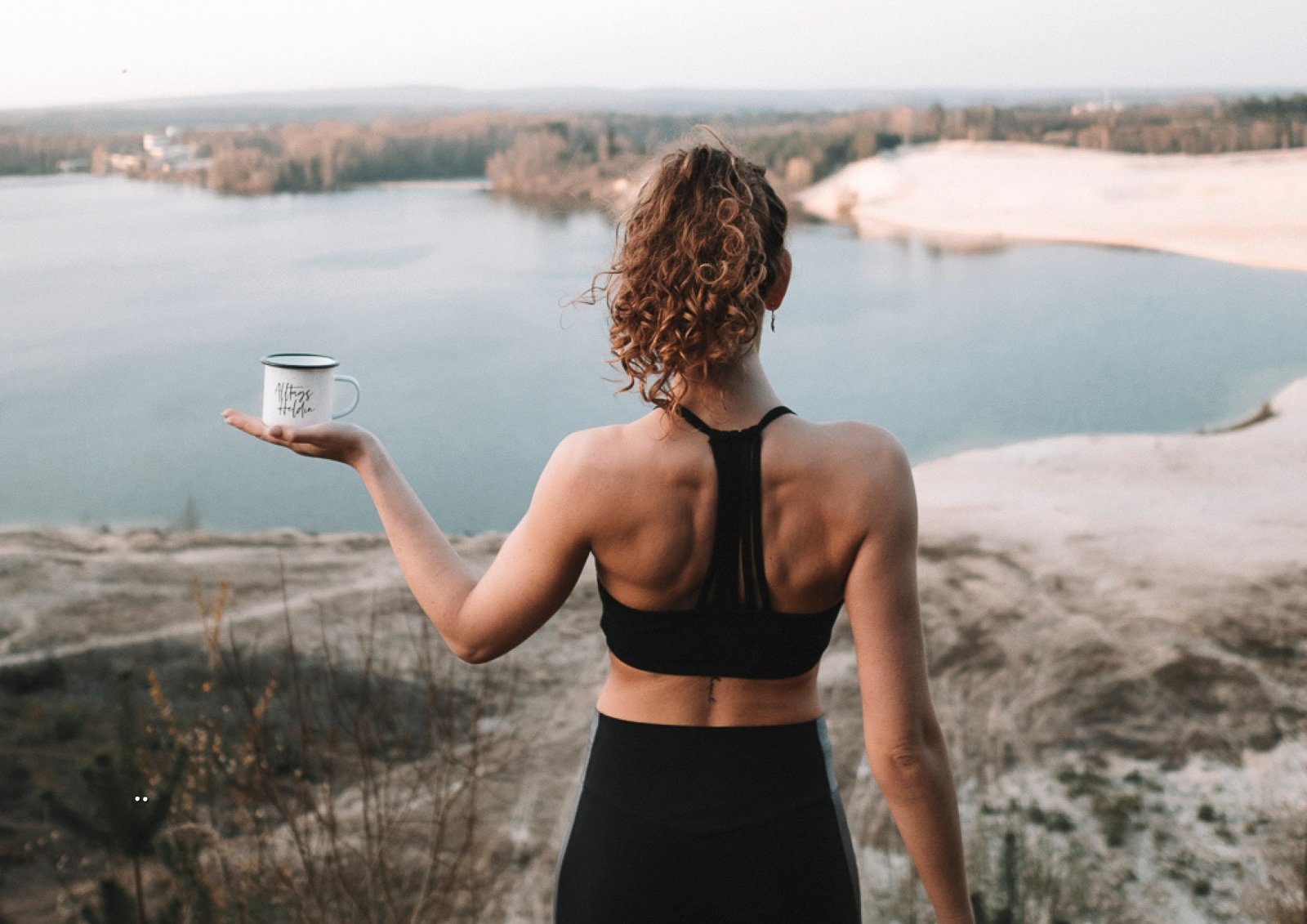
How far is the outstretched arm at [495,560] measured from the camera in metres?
0.96

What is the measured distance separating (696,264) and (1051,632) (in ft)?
19.5

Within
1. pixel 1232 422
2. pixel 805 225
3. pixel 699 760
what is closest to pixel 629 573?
pixel 699 760

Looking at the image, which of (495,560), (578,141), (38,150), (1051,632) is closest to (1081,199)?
(578,141)

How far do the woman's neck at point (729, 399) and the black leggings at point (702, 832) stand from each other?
0.88 feet

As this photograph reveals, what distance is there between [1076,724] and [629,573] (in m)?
4.95

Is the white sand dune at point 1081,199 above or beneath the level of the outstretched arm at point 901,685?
above

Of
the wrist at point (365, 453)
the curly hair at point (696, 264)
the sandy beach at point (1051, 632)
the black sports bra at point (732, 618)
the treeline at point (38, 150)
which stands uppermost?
the treeline at point (38, 150)

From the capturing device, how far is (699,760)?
3.38ft

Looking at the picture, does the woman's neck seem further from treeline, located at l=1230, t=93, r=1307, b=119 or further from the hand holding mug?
treeline, located at l=1230, t=93, r=1307, b=119

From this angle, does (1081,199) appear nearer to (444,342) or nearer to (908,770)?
(444,342)

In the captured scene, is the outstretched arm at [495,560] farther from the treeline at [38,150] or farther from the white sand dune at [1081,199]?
the white sand dune at [1081,199]

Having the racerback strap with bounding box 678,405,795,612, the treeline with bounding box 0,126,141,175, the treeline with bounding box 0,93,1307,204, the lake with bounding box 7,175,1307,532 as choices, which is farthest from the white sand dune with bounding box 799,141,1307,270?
the racerback strap with bounding box 678,405,795,612

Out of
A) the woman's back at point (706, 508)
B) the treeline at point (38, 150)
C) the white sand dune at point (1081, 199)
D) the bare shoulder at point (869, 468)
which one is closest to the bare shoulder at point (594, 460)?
the woman's back at point (706, 508)

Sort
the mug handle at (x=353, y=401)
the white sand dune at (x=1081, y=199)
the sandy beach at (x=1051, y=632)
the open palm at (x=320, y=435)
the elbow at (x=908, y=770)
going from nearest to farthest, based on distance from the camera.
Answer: the elbow at (x=908, y=770)
the open palm at (x=320, y=435)
the mug handle at (x=353, y=401)
the sandy beach at (x=1051, y=632)
the white sand dune at (x=1081, y=199)
